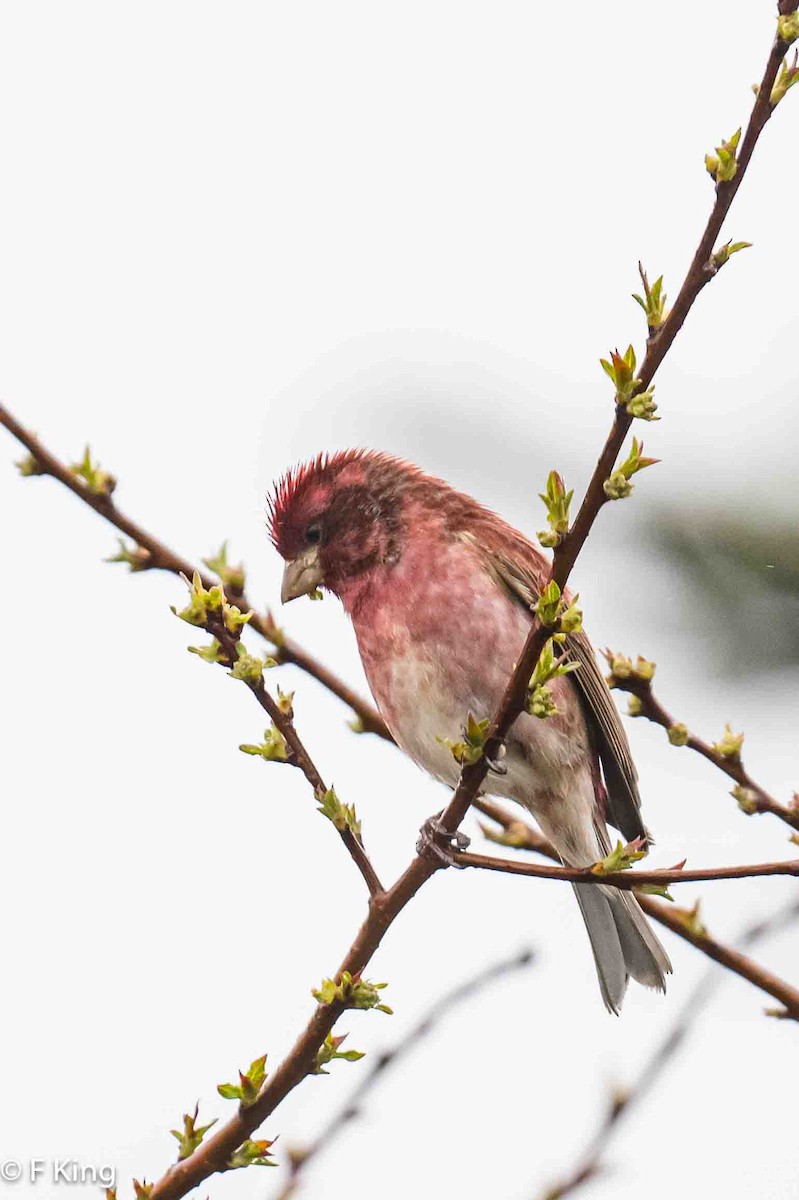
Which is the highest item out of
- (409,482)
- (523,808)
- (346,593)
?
(409,482)

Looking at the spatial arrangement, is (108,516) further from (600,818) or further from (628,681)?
(600,818)

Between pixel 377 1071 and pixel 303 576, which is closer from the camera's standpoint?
pixel 377 1071

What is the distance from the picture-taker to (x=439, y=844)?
3.86 m

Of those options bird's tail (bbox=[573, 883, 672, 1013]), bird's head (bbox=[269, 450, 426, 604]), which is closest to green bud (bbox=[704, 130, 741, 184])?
bird's head (bbox=[269, 450, 426, 604])

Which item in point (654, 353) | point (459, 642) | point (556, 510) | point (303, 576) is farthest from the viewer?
point (303, 576)

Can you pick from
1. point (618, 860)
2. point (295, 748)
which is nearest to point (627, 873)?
point (618, 860)

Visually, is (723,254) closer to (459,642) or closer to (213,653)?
(213,653)

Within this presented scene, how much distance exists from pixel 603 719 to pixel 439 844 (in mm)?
1862

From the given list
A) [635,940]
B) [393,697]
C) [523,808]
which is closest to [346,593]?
[393,697]

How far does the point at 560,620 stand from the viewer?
10.5 ft

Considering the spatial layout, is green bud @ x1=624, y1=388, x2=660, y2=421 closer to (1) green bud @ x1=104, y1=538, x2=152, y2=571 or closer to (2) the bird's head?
(1) green bud @ x1=104, y1=538, x2=152, y2=571

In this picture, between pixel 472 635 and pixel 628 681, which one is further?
pixel 472 635

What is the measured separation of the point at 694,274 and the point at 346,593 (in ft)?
9.60

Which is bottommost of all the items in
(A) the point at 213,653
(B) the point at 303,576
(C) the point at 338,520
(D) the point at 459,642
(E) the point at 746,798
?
(A) the point at 213,653
